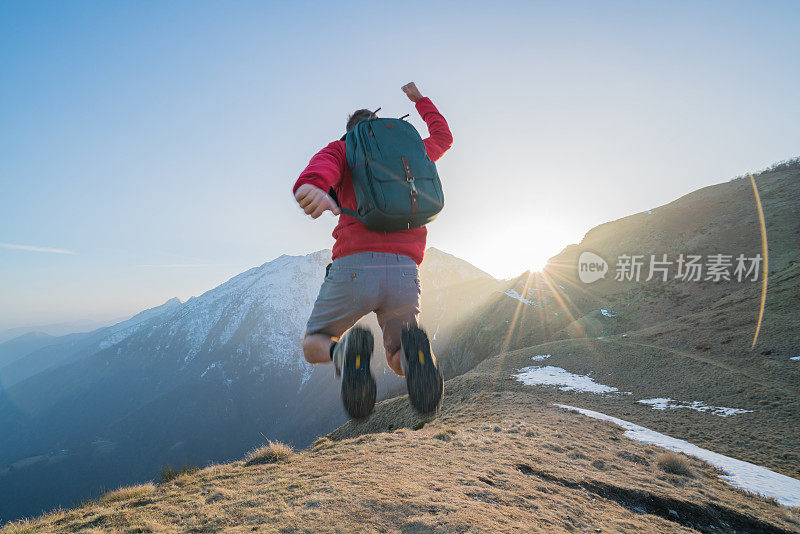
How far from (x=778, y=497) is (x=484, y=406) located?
12.8 m

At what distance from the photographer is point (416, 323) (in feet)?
9.64

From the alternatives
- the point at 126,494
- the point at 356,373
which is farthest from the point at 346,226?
the point at 126,494

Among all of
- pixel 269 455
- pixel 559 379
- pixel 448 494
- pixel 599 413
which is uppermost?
pixel 448 494

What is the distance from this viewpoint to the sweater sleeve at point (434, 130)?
12.0 feet

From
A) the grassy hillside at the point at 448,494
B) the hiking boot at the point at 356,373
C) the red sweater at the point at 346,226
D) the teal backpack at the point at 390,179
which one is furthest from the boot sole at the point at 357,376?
the grassy hillside at the point at 448,494

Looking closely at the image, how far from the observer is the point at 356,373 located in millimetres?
2699

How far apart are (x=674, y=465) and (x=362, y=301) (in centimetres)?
1195

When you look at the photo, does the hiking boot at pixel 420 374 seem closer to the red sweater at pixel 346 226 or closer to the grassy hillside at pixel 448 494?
the red sweater at pixel 346 226

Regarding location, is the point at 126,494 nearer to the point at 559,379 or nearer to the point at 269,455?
the point at 269,455

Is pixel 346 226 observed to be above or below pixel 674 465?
above

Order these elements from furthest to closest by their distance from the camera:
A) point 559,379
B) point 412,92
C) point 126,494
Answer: point 559,379
point 126,494
point 412,92

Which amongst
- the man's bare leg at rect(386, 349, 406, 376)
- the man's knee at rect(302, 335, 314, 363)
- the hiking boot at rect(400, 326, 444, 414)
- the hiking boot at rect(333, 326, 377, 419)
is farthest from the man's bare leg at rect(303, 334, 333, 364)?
the hiking boot at rect(400, 326, 444, 414)

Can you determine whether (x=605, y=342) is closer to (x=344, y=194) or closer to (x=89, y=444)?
(x=344, y=194)

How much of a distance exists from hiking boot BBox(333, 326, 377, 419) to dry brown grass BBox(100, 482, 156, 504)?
8.42 m
